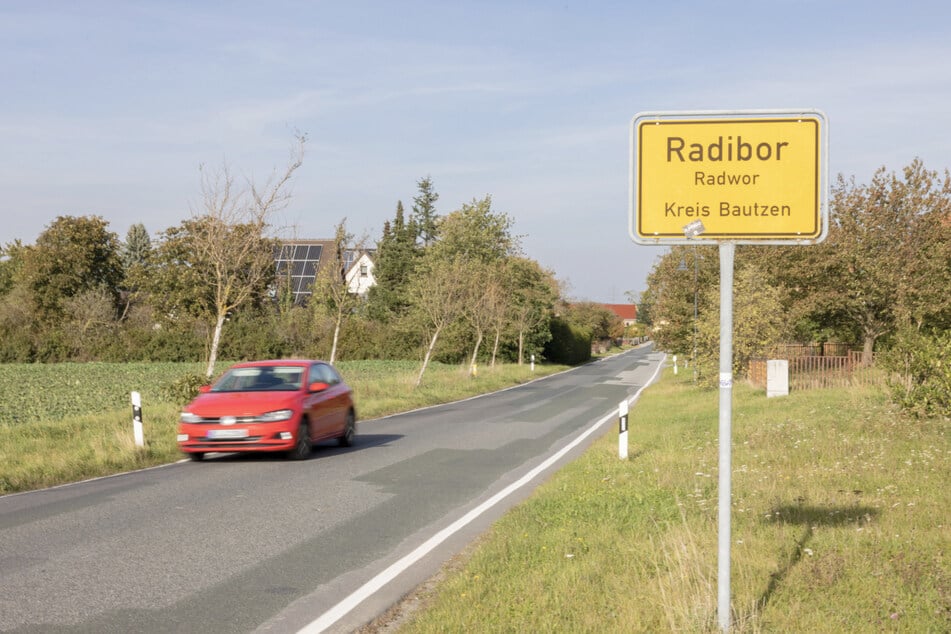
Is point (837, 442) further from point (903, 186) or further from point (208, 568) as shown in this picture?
point (903, 186)

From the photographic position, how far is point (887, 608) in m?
5.00

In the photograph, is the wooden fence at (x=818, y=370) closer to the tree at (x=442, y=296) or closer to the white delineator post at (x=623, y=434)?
the tree at (x=442, y=296)

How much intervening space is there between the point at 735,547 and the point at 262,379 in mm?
9139

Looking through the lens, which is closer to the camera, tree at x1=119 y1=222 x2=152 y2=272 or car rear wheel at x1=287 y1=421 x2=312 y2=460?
car rear wheel at x1=287 y1=421 x2=312 y2=460

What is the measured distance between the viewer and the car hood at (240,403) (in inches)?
493

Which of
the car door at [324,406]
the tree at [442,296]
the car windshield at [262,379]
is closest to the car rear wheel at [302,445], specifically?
the car door at [324,406]

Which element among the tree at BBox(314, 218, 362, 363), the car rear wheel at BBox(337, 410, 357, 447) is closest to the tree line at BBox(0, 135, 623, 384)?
the tree at BBox(314, 218, 362, 363)

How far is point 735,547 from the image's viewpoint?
21.5 ft

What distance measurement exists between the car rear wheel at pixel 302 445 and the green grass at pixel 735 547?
408 cm

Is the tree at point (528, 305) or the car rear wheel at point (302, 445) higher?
the tree at point (528, 305)

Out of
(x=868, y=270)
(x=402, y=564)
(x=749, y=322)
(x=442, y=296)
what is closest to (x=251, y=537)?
(x=402, y=564)

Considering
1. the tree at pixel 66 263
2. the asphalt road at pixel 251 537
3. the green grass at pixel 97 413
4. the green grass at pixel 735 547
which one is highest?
the tree at pixel 66 263

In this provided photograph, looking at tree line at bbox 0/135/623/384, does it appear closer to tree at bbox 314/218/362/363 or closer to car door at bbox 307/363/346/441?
tree at bbox 314/218/362/363

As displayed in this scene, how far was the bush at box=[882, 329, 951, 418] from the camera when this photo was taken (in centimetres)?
1349
